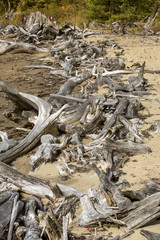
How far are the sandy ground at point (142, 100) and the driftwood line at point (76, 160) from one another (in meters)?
0.10

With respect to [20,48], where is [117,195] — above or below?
above

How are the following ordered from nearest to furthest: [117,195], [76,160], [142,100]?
[117,195] < [76,160] < [142,100]

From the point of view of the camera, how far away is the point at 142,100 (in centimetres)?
742

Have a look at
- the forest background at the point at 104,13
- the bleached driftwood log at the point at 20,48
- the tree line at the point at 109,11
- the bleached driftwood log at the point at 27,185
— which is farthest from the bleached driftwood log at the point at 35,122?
the tree line at the point at 109,11

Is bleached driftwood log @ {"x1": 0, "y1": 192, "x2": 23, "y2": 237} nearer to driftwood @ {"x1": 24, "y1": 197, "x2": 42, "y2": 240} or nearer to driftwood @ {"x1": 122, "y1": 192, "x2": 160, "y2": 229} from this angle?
driftwood @ {"x1": 24, "y1": 197, "x2": 42, "y2": 240}

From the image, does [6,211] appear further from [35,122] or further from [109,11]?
[109,11]

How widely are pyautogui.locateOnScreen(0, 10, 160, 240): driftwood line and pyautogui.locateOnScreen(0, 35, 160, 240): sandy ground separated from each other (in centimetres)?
10

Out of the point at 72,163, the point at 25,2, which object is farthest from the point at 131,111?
the point at 25,2

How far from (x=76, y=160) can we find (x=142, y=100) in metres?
3.22

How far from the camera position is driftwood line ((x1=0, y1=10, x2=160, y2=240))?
2958 mm

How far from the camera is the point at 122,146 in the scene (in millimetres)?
4766

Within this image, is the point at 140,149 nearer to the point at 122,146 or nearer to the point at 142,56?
the point at 122,146

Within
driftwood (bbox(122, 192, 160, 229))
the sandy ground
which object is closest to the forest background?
the sandy ground

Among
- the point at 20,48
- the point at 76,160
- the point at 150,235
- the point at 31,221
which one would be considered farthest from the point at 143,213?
the point at 20,48
